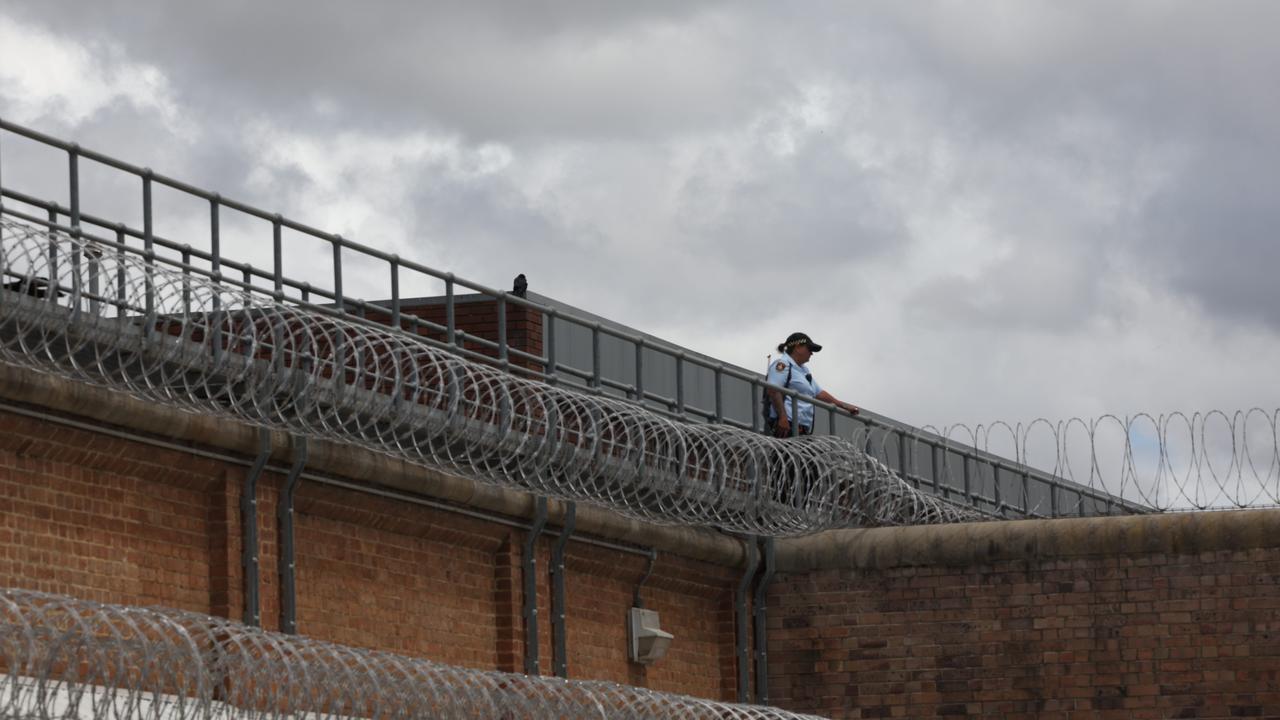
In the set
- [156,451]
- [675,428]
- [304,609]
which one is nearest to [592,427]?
[675,428]

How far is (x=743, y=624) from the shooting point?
67.7ft

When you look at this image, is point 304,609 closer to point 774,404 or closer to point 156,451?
point 156,451

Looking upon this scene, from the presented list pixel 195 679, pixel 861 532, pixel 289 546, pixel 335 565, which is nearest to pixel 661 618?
pixel 861 532

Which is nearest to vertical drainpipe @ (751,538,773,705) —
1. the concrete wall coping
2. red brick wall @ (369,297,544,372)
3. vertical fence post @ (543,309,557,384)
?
the concrete wall coping

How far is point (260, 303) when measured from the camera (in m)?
14.6

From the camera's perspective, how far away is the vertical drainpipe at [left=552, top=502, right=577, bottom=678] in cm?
1822

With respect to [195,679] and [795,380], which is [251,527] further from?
[795,380]

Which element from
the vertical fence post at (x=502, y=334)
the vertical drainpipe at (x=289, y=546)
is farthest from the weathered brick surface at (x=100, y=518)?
the vertical fence post at (x=502, y=334)

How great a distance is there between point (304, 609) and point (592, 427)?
258 cm

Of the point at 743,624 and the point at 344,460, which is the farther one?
the point at 743,624

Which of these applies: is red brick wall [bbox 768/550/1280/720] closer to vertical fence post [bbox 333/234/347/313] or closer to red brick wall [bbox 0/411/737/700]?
red brick wall [bbox 0/411/737/700]

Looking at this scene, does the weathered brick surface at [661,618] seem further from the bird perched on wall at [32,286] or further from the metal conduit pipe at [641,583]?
the bird perched on wall at [32,286]

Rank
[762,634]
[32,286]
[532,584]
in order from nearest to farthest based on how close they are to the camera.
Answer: [32,286] < [532,584] < [762,634]

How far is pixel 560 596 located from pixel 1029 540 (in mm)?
3819
